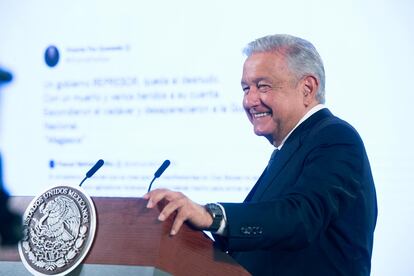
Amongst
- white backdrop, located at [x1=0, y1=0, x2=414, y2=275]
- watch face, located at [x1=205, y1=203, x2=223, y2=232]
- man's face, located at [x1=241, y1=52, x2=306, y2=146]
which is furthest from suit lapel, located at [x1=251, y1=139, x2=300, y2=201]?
white backdrop, located at [x1=0, y1=0, x2=414, y2=275]

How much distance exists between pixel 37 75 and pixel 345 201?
8.09 ft

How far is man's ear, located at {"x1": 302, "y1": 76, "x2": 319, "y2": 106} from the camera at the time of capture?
238 centimetres

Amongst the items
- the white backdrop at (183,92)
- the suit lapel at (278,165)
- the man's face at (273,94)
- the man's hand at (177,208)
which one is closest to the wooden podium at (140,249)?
the man's hand at (177,208)

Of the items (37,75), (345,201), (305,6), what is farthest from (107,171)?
(345,201)

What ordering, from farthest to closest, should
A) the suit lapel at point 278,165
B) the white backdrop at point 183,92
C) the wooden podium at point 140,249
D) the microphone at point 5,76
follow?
the white backdrop at point 183,92 < the suit lapel at point 278,165 < the wooden podium at point 140,249 < the microphone at point 5,76

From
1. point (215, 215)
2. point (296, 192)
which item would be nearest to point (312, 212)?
point (296, 192)

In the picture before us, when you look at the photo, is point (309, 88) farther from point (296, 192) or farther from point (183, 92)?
point (183, 92)

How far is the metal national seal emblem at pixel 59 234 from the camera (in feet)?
5.32

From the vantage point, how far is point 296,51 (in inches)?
92.0

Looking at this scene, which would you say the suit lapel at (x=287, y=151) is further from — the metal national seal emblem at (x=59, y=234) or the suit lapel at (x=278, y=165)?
the metal national seal emblem at (x=59, y=234)

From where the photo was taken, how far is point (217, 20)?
360 centimetres

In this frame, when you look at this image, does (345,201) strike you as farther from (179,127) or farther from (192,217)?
(179,127)

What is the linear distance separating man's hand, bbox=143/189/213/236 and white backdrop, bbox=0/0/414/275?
159 centimetres

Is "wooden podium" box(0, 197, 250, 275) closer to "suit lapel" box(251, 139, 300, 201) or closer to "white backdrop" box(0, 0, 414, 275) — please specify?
"suit lapel" box(251, 139, 300, 201)
